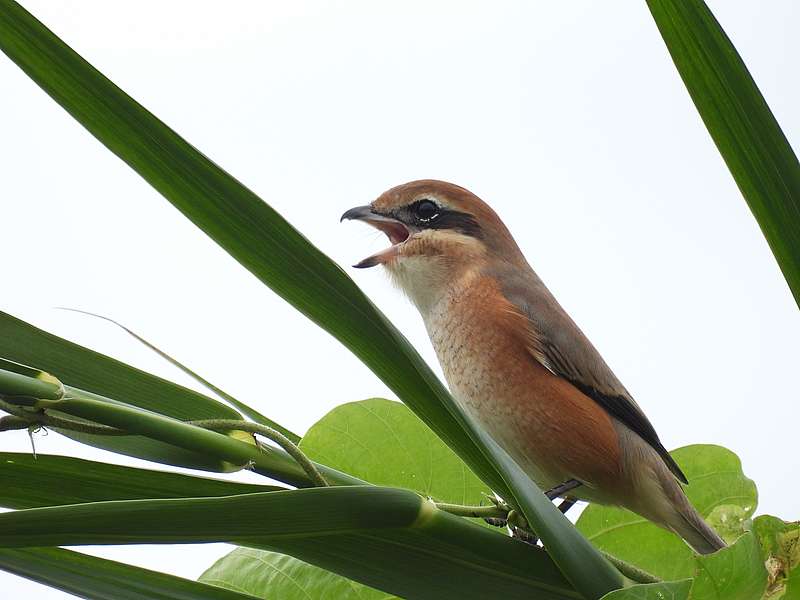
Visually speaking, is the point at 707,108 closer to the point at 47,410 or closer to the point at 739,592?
the point at 739,592

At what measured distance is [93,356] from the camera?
1.14m

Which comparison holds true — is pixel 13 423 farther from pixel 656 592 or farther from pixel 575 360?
pixel 575 360

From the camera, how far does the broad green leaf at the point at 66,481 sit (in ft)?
3.30

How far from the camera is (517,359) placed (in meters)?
2.83

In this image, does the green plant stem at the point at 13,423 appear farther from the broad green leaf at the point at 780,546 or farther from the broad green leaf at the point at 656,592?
the broad green leaf at the point at 780,546

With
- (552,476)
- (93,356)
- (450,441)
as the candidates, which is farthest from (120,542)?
(552,476)

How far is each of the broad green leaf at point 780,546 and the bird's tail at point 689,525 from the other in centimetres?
92

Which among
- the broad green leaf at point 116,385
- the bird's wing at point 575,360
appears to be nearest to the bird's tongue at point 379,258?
the bird's wing at point 575,360

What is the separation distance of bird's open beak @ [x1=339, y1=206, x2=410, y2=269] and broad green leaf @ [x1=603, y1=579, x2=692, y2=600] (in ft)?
6.49

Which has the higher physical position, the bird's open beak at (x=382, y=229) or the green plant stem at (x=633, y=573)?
the bird's open beak at (x=382, y=229)

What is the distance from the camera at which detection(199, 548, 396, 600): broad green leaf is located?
158cm

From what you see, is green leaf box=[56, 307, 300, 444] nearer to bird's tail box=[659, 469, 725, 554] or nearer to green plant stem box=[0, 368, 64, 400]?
green plant stem box=[0, 368, 64, 400]

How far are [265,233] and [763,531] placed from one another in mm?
698

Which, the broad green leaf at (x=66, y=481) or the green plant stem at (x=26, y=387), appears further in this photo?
the broad green leaf at (x=66, y=481)
